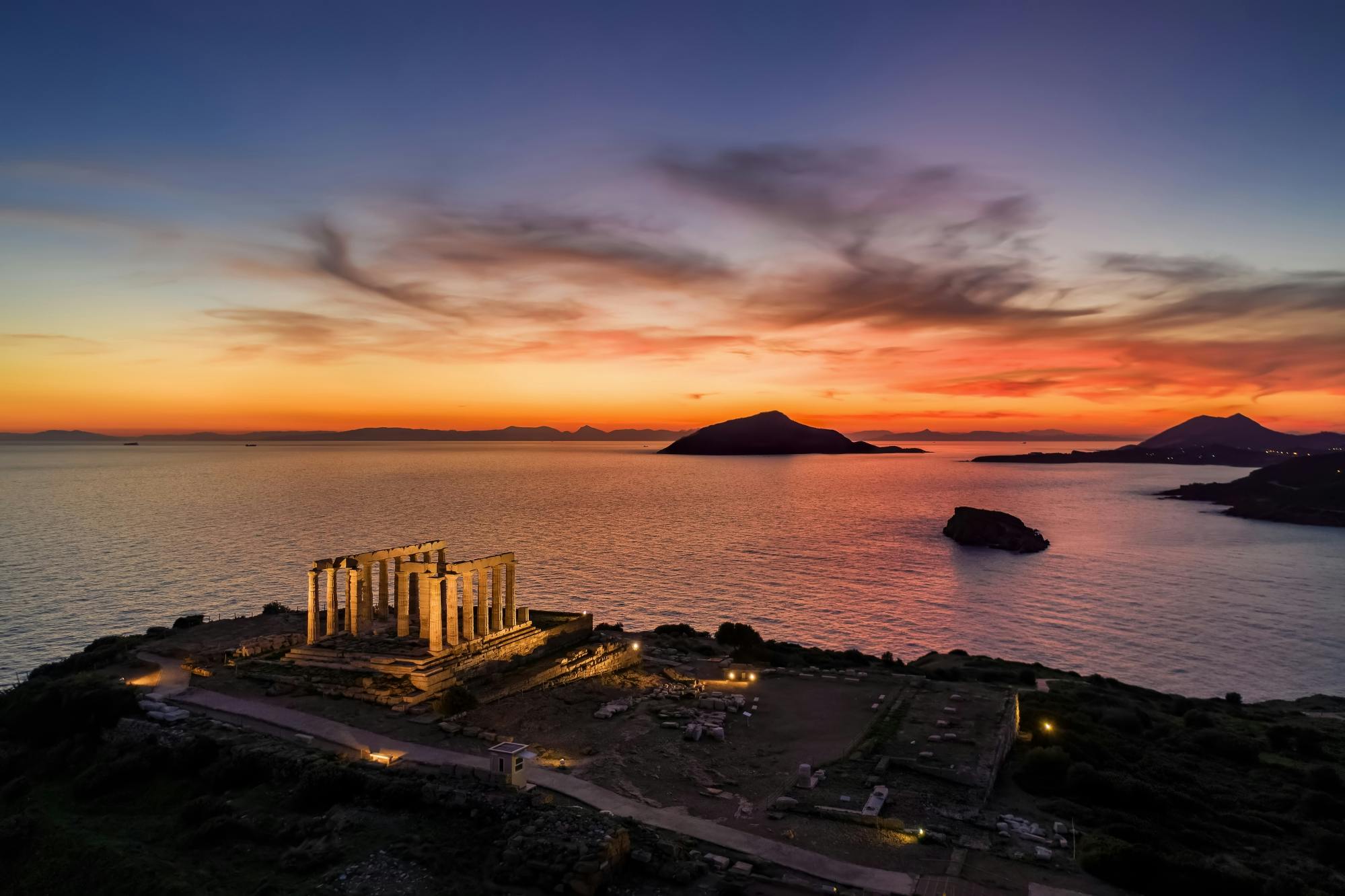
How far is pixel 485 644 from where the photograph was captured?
131 feet

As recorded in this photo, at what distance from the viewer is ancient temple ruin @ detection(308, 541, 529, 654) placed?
37750mm

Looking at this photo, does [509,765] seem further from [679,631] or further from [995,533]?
[995,533]

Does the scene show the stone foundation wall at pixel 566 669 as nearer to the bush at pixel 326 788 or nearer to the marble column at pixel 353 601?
the marble column at pixel 353 601

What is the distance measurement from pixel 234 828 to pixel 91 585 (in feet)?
213

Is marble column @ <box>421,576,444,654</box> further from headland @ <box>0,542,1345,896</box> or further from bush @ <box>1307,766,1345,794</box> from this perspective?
bush @ <box>1307,766,1345,794</box>

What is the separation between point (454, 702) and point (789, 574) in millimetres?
63264

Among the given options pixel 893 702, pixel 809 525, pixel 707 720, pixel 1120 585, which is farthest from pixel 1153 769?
pixel 809 525

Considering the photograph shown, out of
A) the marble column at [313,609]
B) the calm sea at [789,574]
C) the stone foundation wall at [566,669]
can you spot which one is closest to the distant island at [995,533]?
the calm sea at [789,574]

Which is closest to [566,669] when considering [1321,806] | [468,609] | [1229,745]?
[468,609]

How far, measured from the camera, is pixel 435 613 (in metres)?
36.8

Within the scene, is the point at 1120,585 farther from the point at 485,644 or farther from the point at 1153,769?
the point at 485,644

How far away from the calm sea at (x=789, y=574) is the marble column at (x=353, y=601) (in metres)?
26.2

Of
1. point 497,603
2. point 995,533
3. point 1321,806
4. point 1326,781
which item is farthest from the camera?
point 995,533

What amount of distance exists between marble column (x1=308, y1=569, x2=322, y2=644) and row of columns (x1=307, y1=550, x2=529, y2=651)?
37 millimetres
